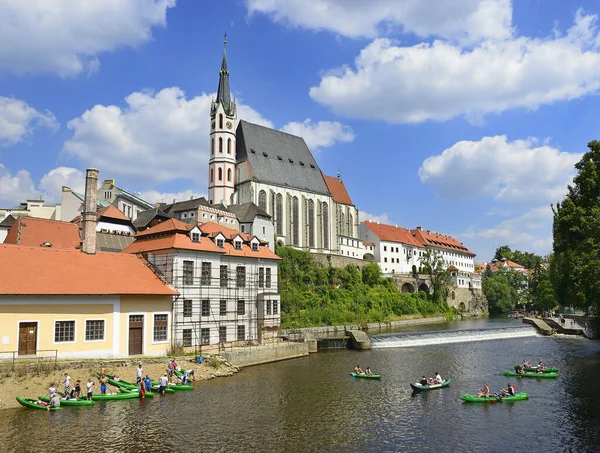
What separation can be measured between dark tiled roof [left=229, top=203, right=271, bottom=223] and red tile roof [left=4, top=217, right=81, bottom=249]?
3603 cm

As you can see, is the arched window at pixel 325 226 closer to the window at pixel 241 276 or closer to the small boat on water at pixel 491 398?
the window at pixel 241 276

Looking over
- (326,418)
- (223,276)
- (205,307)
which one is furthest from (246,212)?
(326,418)

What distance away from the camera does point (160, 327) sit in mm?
40188

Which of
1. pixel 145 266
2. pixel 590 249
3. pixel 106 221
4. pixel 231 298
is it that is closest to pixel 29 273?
pixel 145 266

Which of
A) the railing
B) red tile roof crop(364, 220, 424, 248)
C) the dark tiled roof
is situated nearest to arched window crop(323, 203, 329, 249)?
red tile roof crop(364, 220, 424, 248)

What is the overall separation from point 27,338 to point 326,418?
20.5 meters

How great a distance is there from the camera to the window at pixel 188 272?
4325 centimetres

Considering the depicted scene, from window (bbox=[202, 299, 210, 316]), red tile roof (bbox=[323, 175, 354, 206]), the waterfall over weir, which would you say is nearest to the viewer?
window (bbox=[202, 299, 210, 316])

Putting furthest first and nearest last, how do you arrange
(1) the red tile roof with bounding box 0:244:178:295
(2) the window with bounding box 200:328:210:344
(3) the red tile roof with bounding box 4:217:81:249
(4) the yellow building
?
(3) the red tile roof with bounding box 4:217:81:249 < (2) the window with bounding box 200:328:210:344 < (1) the red tile roof with bounding box 0:244:178:295 < (4) the yellow building

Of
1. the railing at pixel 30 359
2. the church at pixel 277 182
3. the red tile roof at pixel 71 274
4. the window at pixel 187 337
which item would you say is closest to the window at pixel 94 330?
the red tile roof at pixel 71 274

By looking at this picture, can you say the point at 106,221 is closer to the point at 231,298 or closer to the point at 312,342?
the point at 231,298

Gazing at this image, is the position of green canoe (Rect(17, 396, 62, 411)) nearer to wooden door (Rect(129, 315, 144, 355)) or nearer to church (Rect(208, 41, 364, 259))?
wooden door (Rect(129, 315, 144, 355))

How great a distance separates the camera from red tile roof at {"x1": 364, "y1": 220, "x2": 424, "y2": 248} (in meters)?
120

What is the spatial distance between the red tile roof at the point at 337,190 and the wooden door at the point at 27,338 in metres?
87.3
